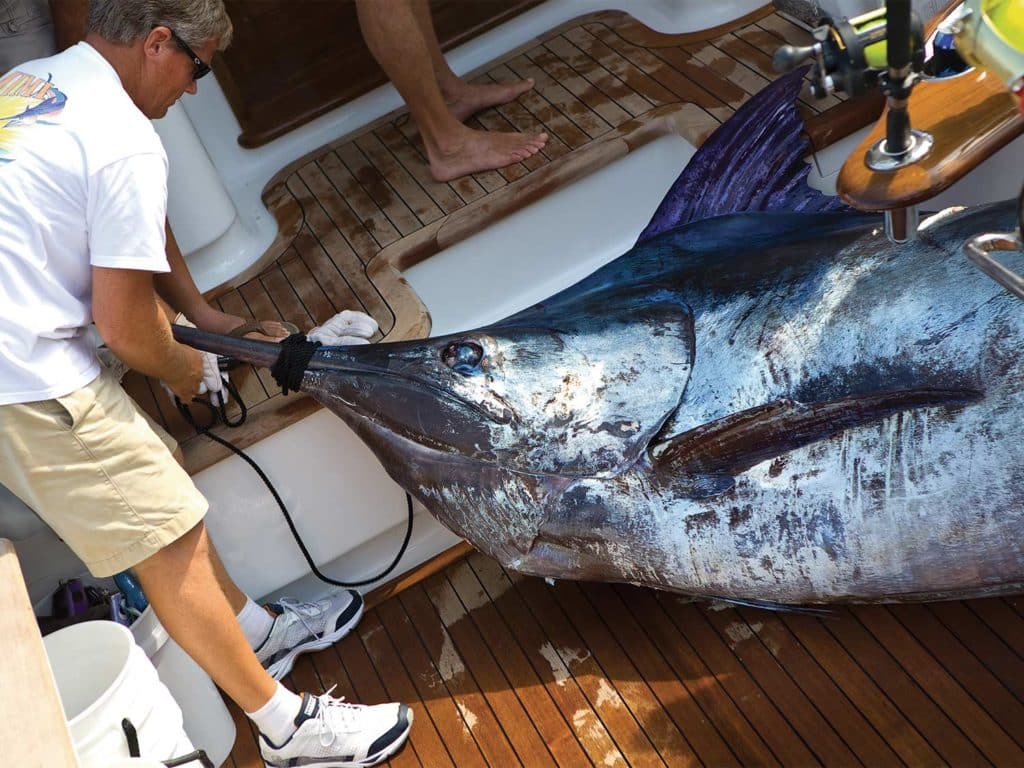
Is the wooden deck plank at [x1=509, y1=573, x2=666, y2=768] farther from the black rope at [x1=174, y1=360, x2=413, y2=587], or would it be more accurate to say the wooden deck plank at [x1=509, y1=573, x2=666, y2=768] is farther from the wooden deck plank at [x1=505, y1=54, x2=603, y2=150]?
the wooden deck plank at [x1=505, y1=54, x2=603, y2=150]

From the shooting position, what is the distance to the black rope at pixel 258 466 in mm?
2271

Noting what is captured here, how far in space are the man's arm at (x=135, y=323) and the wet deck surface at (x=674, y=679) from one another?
2.81ft

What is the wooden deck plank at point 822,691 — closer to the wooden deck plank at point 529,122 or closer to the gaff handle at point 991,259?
the gaff handle at point 991,259

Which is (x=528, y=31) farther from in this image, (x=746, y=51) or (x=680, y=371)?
(x=680, y=371)

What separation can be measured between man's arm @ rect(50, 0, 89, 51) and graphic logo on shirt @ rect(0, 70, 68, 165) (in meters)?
0.80

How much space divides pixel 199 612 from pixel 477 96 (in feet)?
6.23

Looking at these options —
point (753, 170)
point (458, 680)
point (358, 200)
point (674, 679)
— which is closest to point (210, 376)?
point (458, 680)

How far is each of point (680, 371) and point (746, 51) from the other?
1.55 m

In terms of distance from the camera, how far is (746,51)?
3.19m

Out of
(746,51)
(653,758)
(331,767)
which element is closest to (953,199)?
(746,51)

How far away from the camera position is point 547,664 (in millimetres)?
2354

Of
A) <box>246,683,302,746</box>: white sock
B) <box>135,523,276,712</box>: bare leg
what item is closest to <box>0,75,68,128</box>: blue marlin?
<box>135,523,276,712</box>: bare leg

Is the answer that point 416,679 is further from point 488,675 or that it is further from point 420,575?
point 420,575

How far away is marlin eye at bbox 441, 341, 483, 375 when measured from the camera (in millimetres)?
2123
